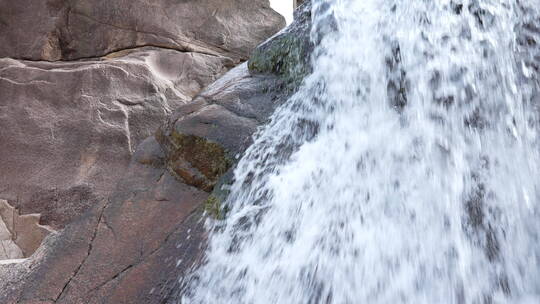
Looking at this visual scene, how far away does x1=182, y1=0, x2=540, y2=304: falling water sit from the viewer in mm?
1693

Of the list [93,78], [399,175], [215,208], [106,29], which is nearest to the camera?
[399,175]

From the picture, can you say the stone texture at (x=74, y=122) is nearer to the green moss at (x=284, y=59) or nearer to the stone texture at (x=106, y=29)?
the stone texture at (x=106, y=29)

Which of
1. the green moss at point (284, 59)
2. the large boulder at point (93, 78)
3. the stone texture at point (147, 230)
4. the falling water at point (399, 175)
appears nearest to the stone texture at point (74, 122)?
the large boulder at point (93, 78)

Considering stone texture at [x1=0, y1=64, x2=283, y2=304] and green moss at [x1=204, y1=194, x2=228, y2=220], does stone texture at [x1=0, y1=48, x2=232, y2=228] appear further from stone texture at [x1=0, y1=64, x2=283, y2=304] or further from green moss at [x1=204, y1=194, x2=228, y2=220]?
green moss at [x1=204, y1=194, x2=228, y2=220]

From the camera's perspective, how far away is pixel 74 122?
14.9 feet

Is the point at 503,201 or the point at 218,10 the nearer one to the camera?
the point at 503,201

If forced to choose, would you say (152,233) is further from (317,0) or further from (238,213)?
(317,0)

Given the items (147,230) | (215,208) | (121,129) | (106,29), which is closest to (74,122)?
(121,129)

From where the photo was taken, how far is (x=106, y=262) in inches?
94.3

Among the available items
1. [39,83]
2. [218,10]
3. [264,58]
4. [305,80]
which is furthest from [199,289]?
[218,10]

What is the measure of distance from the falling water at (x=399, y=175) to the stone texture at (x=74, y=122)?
2324 millimetres

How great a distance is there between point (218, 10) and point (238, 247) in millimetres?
3917

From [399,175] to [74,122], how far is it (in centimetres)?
350

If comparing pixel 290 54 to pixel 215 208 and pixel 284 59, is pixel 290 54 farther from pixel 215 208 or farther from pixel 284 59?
pixel 215 208
